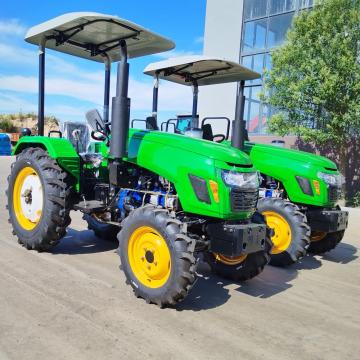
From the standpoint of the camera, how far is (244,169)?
13.1ft

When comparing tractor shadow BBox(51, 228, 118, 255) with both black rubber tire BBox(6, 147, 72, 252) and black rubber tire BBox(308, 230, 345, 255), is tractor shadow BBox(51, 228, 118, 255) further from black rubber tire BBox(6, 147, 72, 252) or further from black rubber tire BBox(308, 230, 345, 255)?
black rubber tire BBox(308, 230, 345, 255)

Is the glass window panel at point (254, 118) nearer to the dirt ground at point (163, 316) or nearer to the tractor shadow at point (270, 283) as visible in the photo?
the tractor shadow at point (270, 283)

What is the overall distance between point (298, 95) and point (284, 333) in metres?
9.81

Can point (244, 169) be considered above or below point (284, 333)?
above

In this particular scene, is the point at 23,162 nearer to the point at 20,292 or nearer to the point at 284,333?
the point at 20,292

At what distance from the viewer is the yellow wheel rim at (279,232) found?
17.6 feet

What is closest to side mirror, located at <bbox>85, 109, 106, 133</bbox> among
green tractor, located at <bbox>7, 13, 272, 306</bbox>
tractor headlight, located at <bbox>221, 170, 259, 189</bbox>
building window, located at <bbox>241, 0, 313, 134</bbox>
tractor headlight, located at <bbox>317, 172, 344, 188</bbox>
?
green tractor, located at <bbox>7, 13, 272, 306</bbox>

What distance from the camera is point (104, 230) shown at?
5.95 m

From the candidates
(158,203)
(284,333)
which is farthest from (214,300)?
(158,203)

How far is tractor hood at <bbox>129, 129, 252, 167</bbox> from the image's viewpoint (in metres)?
3.85

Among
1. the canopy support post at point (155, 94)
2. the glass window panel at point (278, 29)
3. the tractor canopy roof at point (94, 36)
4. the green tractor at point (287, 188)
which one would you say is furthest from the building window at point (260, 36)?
the tractor canopy roof at point (94, 36)

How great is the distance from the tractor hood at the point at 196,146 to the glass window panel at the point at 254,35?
14.4 meters

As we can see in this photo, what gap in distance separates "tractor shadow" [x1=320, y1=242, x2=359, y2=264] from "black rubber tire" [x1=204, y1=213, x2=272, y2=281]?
7.09ft

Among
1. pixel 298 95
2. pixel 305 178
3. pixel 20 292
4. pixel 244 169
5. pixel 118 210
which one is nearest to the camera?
pixel 20 292
